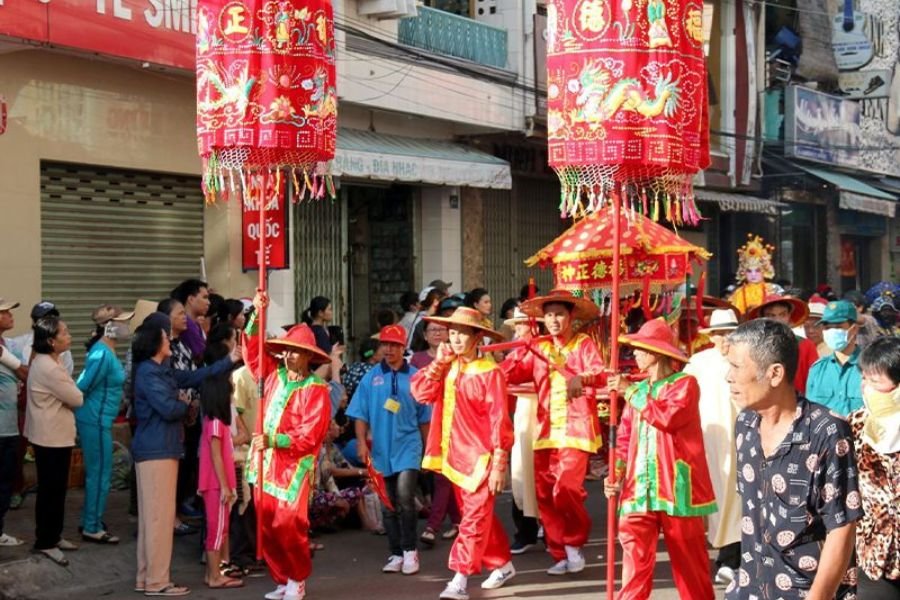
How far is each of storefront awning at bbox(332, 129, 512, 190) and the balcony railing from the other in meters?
1.21

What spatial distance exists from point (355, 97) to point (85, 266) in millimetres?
4044

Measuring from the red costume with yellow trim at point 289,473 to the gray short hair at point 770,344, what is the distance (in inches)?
167

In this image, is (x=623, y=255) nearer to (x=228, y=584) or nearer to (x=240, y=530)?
(x=240, y=530)

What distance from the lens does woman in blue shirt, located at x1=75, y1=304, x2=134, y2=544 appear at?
373 inches

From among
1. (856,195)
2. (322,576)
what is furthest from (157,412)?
(856,195)

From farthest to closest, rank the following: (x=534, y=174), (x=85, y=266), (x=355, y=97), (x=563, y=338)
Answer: (x=534, y=174)
(x=355, y=97)
(x=85, y=266)
(x=563, y=338)

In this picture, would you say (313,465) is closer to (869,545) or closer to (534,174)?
(869,545)

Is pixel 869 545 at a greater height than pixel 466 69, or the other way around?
pixel 466 69

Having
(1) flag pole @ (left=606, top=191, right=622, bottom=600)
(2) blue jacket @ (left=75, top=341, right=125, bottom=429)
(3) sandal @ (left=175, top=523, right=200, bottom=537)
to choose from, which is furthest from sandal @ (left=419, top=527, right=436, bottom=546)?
(1) flag pole @ (left=606, top=191, right=622, bottom=600)

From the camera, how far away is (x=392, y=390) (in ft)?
31.3

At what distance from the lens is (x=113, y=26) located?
454 inches

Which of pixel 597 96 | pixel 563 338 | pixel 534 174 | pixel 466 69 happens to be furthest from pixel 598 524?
pixel 534 174

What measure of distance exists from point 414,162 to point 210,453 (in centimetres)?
796

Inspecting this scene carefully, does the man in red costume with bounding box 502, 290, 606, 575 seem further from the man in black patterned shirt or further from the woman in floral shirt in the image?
the man in black patterned shirt
